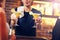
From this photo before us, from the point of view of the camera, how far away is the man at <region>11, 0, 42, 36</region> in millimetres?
1604

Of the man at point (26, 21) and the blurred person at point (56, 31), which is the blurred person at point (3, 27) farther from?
the blurred person at point (56, 31)

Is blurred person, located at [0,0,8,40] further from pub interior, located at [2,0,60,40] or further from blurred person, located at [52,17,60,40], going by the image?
blurred person, located at [52,17,60,40]

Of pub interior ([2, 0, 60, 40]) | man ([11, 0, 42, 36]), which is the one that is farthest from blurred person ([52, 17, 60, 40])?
man ([11, 0, 42, 36])

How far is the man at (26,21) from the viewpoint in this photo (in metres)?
1.60

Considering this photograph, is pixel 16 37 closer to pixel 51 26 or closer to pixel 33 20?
pixel 33 20

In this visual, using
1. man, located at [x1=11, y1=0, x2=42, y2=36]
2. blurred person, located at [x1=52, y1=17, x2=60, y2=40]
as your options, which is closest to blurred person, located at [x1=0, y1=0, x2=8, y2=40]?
man, located at [x1=11, y1=0, x2=42, y2=36]

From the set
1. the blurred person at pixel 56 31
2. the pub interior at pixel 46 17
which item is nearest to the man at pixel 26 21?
the pub interior at pixel 46 17

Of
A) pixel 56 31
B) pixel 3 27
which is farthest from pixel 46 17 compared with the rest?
pixel 3 27

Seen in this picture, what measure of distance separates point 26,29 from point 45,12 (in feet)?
0.78

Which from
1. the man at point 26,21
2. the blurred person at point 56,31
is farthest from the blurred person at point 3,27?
the blurred person at point 56,31

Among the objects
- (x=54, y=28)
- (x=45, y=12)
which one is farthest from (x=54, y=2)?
(x=54, y=28)

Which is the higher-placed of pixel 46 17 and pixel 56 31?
pixel 46 17

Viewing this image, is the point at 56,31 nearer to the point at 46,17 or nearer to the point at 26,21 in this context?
the point at 46,17

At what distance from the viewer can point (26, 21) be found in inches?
63.9
